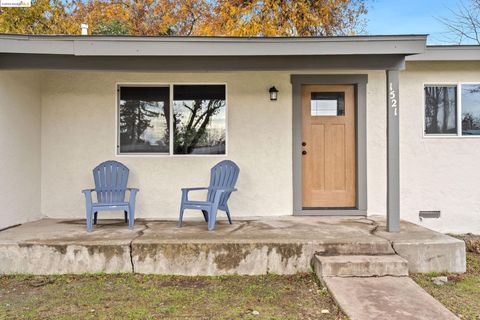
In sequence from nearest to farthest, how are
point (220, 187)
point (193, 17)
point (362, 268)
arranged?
1. point (362, 268)
2. point (220, 187)
3. point (193, 17)

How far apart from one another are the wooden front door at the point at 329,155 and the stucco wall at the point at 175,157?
242 millimetres

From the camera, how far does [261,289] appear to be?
11.3 ft

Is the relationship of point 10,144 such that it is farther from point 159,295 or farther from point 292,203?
point 292,203

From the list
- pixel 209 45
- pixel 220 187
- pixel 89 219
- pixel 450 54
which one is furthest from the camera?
pixel 450 54

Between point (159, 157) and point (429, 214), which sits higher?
point (159, 157)

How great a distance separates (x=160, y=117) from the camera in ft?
17.3

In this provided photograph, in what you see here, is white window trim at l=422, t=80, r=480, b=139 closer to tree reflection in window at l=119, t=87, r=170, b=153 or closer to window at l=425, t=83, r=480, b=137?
window at l=425, t=83, r=480, b=137

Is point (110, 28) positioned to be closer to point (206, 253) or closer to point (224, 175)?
point (224, 175)

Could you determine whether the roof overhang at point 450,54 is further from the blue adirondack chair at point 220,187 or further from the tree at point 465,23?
the tree at point 465,23

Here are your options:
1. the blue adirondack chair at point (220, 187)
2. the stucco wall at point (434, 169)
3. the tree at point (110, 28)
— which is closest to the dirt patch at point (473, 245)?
the stucco wall at point (434, 169)

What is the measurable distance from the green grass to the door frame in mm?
1618

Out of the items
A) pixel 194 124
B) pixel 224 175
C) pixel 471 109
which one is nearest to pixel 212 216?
pixel 224 175

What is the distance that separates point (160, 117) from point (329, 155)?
8.05 ft

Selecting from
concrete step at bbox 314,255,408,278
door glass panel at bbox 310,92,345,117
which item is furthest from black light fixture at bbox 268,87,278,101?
concrete step at bbox 314,255,408,278
